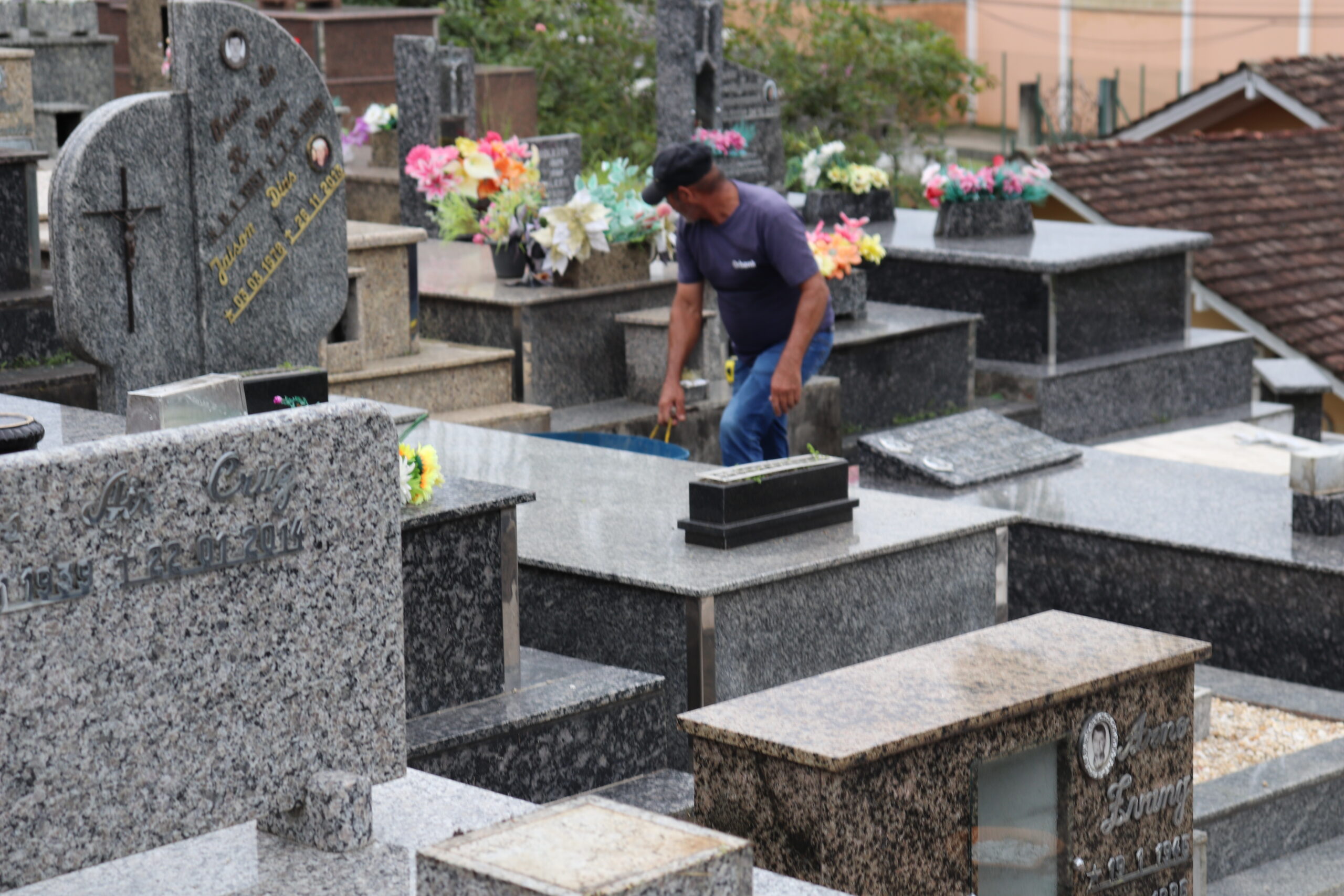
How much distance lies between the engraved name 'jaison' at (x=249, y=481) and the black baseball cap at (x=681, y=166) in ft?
12.0

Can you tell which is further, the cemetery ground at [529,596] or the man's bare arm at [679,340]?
the man's bare arm at [679,340]

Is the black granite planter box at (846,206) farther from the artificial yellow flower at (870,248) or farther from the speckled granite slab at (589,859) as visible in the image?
the speckled granite slab at (589,859)

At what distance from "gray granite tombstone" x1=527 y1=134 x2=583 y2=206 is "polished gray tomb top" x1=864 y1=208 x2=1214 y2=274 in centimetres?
202

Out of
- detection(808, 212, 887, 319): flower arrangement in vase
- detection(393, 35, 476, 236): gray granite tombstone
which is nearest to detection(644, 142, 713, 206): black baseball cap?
detection(808, 212, 887, 319): flower arrangement in vase

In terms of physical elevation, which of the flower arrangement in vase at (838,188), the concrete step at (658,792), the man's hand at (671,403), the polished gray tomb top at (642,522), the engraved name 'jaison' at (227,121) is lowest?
the concrete step at (658,792)

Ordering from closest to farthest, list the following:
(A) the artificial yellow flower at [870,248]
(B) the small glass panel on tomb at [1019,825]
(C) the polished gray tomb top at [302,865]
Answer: (C) the polished gray tomb top at [302,865]
(B) the small glass panel on tomb at [1019,825]
(A) the artificial yellow flower at [870,248]

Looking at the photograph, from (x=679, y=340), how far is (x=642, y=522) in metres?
2.02

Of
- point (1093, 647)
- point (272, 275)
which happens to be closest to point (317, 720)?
point (1093, 647)

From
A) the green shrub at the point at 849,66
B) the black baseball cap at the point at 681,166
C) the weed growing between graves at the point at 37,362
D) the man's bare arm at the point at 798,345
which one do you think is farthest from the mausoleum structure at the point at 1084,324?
the green shrub at the point at 849,66

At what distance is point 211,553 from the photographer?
3.66 metres

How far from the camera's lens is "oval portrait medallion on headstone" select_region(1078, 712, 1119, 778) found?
14.7ft

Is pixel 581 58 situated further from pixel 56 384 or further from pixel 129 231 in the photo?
pixel 129 231

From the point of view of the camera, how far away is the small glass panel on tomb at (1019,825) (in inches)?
173

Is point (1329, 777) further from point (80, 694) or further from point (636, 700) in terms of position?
point (80, 694)
